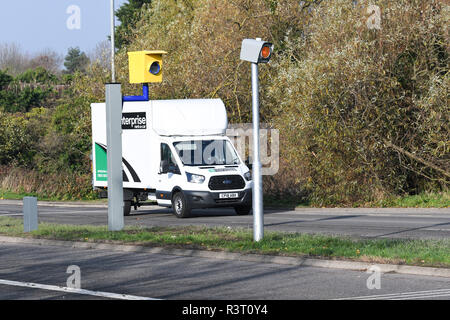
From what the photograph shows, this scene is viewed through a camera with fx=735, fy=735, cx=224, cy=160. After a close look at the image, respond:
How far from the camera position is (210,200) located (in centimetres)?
2028

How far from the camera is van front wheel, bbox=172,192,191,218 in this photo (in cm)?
2047

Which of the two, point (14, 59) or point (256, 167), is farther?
point (14, 59)

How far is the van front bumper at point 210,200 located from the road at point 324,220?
41 centimetres

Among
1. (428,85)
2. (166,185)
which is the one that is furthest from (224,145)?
(428,85)

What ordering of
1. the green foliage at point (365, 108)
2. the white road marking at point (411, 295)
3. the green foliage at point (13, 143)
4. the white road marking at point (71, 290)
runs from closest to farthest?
1. the white road marking at point (411, 295)
2. the white road marking at point (71, 290)
3. the green foliage at point (365, 108)
4. the green foliage at point (13, 143)

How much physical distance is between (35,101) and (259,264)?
47399 millimetres

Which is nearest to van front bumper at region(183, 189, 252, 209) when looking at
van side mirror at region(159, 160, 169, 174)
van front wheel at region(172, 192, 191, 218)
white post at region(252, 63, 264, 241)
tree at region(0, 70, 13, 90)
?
van front wheel at region(172, 192, 191, 218)

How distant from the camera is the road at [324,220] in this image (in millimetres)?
15608

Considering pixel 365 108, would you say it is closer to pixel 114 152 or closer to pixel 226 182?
pixel 226 182

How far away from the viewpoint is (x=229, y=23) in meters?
30.6

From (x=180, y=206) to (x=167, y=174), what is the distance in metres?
1.04

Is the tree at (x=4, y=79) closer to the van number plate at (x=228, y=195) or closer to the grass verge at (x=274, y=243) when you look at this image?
the van number plate at (x=228, y=195)

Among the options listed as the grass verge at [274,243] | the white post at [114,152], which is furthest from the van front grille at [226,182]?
the white post at [114,152]

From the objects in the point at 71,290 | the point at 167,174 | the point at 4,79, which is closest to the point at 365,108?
the point at 167,174
